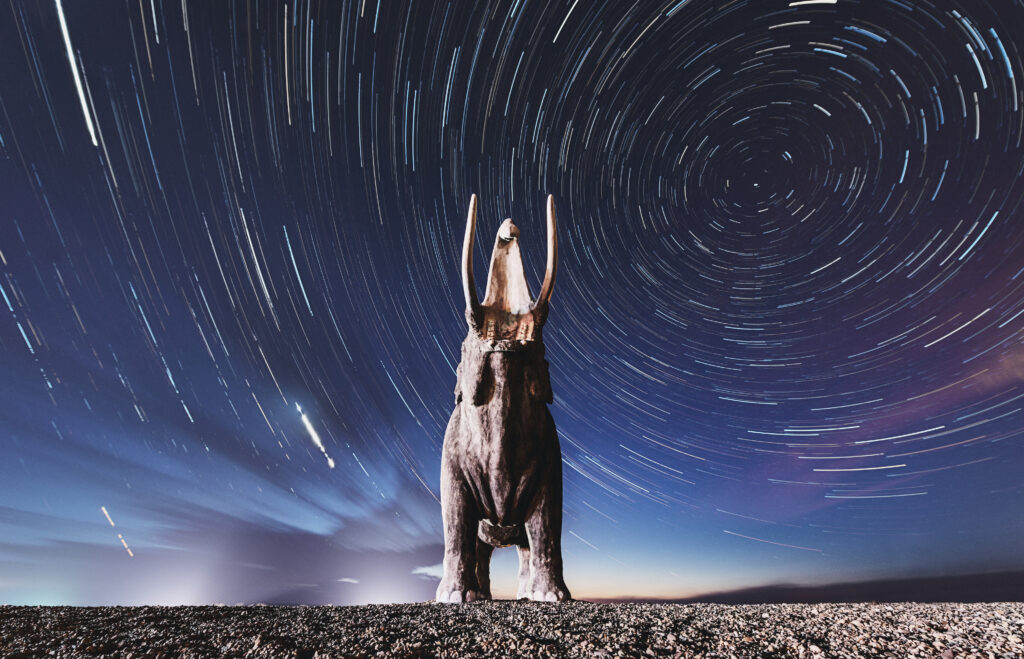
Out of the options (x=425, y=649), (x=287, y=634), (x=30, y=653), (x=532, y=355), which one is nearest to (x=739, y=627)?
(x=425, y=649)

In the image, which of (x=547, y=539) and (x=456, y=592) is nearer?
(x=456, y=592)

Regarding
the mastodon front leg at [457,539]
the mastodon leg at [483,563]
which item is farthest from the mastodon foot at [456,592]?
the mastodon leg at [483,563]

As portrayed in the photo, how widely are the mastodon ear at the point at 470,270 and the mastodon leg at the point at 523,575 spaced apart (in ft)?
8.90

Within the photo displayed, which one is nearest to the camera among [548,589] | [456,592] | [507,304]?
[456,592]

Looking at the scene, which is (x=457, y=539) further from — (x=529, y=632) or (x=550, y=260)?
(x=550, y=260)

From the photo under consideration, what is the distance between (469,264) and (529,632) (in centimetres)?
338

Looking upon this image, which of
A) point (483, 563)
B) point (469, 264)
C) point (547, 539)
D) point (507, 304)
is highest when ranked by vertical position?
point (469, 264)

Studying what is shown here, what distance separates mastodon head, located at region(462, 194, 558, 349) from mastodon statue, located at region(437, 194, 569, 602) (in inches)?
0.4

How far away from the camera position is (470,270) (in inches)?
206

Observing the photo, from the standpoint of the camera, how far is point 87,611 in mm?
3959

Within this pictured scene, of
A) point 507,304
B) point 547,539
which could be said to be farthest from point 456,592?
point 507,304

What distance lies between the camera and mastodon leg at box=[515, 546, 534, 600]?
542 centimetres

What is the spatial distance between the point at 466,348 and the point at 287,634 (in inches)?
122

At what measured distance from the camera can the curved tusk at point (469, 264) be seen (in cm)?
522
